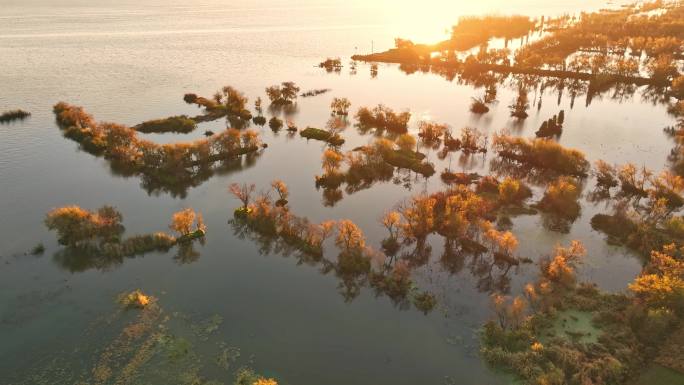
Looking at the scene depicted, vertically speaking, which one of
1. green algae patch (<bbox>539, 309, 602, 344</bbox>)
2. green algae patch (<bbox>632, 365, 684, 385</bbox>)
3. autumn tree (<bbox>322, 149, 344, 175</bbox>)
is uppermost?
autumn tree (<bbox>322, 149, 344, 175</bbox>)

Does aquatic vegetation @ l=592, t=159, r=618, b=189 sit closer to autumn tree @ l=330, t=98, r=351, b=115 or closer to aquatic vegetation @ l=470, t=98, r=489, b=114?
aquatic vegetation @ l=470, t=98, r=489, b=114

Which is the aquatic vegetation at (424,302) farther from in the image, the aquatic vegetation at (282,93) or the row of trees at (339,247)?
the aquatic vegetation at (282,93)

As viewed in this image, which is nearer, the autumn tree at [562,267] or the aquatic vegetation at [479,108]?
the autumn tree at [562,267]

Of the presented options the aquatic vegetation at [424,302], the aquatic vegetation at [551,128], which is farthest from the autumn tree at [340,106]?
the aquatic vegetation at [424,302]

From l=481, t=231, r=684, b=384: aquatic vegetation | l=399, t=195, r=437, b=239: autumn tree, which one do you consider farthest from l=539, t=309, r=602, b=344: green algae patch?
l=399, t=195, r=437, b=239: autumn tree

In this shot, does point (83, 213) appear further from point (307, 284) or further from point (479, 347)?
point (479, 347)

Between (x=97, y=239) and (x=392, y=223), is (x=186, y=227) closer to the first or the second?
(x=97, y=239)

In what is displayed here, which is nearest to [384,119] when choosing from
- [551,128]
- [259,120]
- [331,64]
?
[259,120]

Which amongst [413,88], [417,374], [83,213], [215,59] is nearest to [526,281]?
[417,374]
